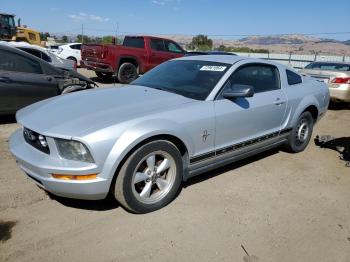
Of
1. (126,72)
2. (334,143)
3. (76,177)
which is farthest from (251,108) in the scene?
(126,72)

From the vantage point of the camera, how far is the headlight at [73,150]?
3172 mm

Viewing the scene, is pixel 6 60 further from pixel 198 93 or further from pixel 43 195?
pixel 198 93

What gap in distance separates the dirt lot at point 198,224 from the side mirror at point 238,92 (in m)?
1.10

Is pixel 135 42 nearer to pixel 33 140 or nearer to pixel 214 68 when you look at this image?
pixel 214 68

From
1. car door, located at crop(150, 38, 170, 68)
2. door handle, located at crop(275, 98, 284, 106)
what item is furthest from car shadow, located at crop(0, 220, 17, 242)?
car door, located at crop(150, 38, 170, 68)

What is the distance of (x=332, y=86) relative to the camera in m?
9.83

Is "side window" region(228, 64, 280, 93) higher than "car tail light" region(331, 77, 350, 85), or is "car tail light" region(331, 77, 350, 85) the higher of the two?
"side window" region(228, 64, 280, 93)

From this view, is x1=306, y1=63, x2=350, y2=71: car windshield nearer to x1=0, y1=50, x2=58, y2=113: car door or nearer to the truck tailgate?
the truck tailgate

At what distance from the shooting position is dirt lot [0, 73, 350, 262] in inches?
122

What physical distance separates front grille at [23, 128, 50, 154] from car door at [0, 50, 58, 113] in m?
3.17

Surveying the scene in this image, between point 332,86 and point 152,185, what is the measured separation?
774cm

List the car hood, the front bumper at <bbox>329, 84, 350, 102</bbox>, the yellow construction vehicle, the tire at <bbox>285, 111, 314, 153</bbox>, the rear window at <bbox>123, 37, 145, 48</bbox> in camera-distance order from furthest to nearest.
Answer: the yellow construction vehicle < the rear window at <bbox>123, 37, 145, 48</bbox> < the front bumper at <bbox>329, 84, 350, 102</bbox> < the tire at <bbox>285, 111, 314, 153</bbox> < the car hood

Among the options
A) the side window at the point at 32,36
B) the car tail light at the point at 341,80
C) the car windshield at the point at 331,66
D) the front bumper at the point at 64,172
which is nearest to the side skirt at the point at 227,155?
the front bumper at the point at 64,172

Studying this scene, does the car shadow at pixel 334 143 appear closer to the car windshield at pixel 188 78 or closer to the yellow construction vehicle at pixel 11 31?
the car windshield at pixel 188 78
